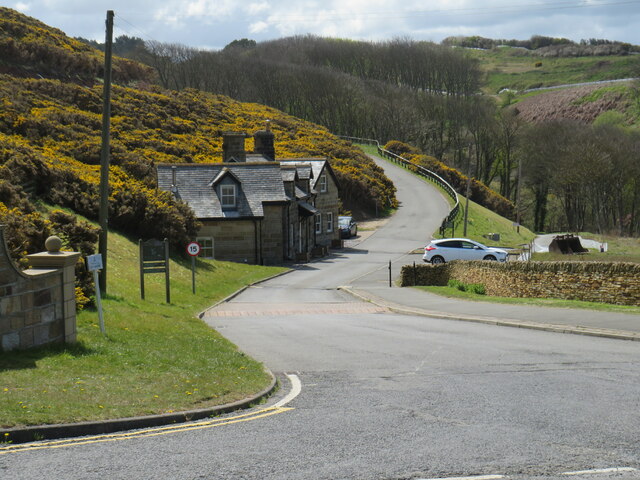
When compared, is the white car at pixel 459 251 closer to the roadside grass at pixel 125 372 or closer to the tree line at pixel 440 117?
the roadside grass at pixel 125 372

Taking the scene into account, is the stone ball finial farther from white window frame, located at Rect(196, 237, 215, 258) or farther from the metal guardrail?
the metal guardrail

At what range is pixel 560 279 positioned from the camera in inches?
991

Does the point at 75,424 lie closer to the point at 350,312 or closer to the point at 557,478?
the point at 557,478

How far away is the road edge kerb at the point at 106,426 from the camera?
8.85 metres

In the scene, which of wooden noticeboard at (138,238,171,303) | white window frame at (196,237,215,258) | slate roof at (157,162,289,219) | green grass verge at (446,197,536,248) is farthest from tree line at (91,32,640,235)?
wooden noticeboard at (138,238,171,303)

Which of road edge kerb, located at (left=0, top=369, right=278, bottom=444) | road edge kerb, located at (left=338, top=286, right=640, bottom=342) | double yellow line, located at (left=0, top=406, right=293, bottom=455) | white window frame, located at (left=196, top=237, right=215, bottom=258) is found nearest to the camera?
double yellow line, located at (left=0, top=406, right=293, bottom=455)

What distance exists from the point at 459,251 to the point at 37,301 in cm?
3111

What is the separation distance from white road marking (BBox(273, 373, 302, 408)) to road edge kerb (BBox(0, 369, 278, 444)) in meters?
0.56

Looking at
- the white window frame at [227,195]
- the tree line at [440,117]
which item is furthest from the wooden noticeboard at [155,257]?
the tree line at [440,117]

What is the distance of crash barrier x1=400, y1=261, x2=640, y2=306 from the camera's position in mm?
22984

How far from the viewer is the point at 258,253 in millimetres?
43656

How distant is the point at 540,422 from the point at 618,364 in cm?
511

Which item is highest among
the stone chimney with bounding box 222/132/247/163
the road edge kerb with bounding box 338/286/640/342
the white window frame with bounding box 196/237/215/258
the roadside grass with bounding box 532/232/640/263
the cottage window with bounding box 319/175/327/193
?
the stone chimney with bounding box 222/132/247/163

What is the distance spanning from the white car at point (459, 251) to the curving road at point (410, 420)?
68.9 feet
